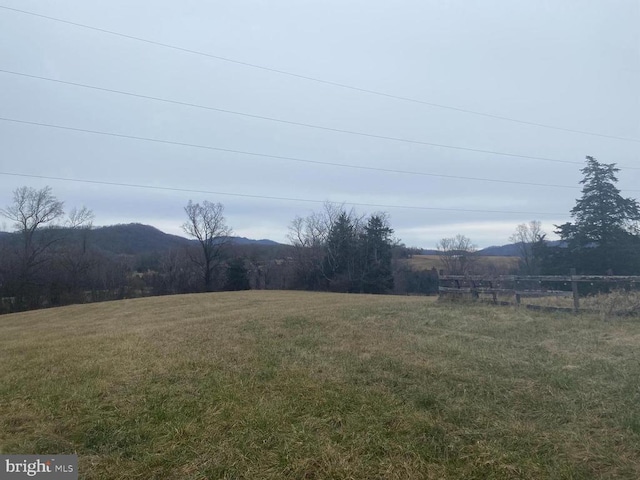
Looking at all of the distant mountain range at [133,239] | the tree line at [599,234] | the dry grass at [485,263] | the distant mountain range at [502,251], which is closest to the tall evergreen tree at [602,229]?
the tree line at [599,234]

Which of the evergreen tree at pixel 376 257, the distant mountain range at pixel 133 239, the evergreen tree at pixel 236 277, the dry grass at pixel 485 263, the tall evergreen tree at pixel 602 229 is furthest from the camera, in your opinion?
the distant mountain range at pixel 133 239

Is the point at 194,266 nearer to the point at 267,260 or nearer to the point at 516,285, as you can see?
the point at 267,260

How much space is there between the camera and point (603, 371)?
5703 mm

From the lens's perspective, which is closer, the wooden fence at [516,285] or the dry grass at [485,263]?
the wooden fence at [516,285]

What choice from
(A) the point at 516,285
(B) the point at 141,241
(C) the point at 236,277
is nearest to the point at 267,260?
(C) the point at 236,277

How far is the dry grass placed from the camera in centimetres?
5078

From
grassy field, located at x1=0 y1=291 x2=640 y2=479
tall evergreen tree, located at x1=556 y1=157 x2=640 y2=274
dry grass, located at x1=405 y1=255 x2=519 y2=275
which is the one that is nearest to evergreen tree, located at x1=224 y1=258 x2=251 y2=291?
dry grass, located at x1=405 y1=255 x2=519 y2=275

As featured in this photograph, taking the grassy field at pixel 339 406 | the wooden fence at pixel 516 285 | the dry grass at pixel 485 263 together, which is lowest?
the grassy field at pixel 339 406

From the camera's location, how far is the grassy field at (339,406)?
11.5 feet

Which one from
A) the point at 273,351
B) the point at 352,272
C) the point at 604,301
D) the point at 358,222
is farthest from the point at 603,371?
the point at 358,222

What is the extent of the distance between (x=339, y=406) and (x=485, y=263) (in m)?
57.1

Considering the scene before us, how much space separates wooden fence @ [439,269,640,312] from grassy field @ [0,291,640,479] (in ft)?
8.76

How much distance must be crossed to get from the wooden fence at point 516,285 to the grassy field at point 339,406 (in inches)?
105

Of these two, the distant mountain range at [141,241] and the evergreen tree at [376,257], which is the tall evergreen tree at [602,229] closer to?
the evergreen tree at [376,257]
